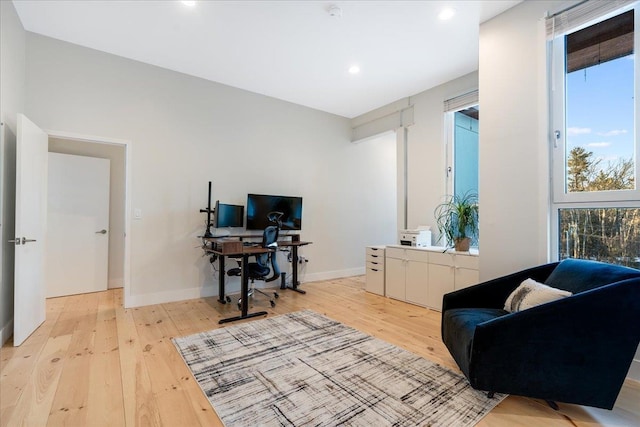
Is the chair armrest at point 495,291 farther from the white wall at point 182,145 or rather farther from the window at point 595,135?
the white wall at point 182,145

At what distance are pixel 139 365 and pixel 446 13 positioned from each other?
405cm

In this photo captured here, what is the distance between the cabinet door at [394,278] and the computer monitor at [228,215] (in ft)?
7.33

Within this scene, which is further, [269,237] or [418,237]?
[418,237]

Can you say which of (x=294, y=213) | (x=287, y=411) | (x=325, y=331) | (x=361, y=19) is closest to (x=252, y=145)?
(x=294, y=213)

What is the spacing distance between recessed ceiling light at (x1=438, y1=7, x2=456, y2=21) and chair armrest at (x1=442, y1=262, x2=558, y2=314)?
2.42m

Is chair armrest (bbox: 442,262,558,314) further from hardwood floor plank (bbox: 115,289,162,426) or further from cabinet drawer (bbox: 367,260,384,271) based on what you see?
hardwood floor plank (bbox: 115,289,162,426)

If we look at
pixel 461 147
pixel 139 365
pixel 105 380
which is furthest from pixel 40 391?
pixel 461 147

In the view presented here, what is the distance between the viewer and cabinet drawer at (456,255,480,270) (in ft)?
10.6

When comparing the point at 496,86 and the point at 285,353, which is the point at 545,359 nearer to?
the point at 285,353

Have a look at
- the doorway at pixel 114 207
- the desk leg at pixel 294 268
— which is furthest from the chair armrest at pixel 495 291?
the doorway at pixel 114 207

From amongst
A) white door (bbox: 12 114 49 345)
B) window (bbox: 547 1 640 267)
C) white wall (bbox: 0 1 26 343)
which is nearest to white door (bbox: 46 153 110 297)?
white door (bbox: 12 114 49 345)

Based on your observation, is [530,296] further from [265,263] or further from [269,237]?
[265,263]

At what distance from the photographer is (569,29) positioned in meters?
2.40

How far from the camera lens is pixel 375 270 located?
14.5ft
